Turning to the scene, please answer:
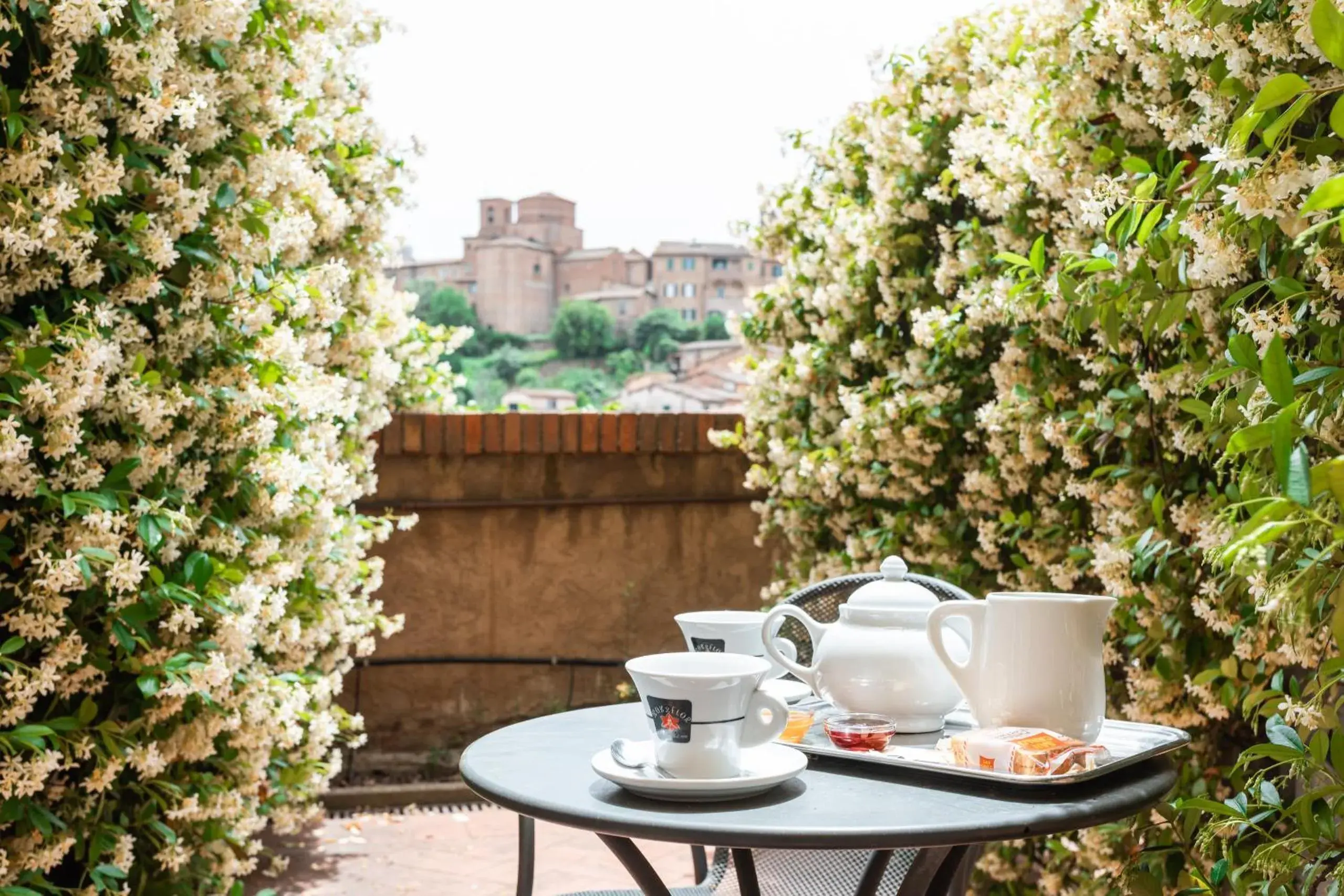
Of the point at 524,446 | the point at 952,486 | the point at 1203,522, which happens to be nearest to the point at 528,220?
the point at 524,446

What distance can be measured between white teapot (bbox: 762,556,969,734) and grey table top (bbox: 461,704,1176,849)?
0.11 metres

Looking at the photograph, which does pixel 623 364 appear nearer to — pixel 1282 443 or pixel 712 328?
pixel 712 328

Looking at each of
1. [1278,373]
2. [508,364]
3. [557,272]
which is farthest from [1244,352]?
[557,272]

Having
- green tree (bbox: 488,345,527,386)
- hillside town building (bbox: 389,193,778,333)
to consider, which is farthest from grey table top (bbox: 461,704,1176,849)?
hillside town building (bbox: 389,193,778,333)

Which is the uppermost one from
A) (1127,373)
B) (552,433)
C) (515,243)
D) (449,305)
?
(515,243)

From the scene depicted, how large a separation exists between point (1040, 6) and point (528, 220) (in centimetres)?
1597

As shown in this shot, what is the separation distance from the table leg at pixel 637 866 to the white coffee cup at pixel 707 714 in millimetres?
137

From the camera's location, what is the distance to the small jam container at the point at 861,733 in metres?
1.55

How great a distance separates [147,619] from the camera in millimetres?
2178

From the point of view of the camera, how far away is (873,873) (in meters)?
1.68

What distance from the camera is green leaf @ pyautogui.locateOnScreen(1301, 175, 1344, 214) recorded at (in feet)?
3.21

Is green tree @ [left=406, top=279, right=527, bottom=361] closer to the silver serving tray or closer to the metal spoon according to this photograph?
the silver serving tray

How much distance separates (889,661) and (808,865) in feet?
2.44

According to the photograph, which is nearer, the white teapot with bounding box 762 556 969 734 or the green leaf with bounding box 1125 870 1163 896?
the white teapot with bounding box 762 556 969 734
